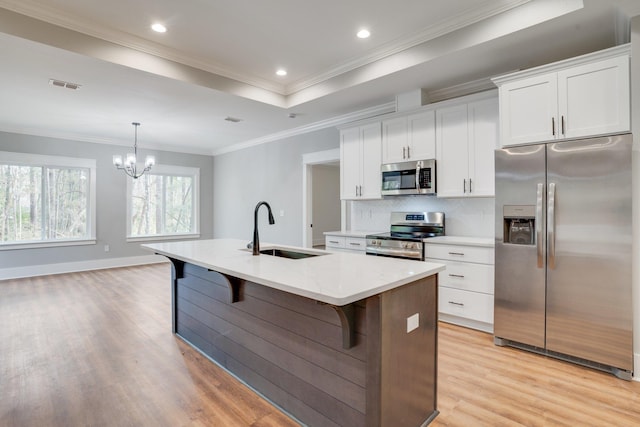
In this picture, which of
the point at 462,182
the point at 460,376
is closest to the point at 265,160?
the point at 462,182

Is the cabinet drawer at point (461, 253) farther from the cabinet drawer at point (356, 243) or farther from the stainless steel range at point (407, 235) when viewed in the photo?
the cabinet drawer at point (356, 243)

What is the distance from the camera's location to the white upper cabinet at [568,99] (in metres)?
2.35

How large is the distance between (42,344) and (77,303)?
1.39 m

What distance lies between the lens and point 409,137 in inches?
152

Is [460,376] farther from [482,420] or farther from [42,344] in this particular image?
[42,344]

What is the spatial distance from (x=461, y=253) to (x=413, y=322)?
1765 millimetres

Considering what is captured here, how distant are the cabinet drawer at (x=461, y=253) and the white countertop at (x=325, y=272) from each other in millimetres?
1412

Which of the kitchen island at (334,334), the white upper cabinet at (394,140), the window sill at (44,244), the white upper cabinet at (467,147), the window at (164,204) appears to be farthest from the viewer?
the window at (164,204)

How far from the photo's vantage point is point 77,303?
167 inches

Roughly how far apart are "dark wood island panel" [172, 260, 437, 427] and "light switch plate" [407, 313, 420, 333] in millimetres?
26

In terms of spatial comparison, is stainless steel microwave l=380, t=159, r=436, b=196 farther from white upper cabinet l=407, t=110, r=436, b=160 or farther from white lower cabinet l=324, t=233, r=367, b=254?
white lower cabinet l=324, t=233, r=367, b=254

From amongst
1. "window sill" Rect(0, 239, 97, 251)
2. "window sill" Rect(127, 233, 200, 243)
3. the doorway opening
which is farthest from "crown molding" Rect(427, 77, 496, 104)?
"window sill" Rect(0, 239, 97, 251)

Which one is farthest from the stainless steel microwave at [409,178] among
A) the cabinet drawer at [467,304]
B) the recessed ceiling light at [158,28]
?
the recessed ceiling light at [158,28]

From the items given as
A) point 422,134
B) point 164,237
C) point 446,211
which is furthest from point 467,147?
point 164,237
